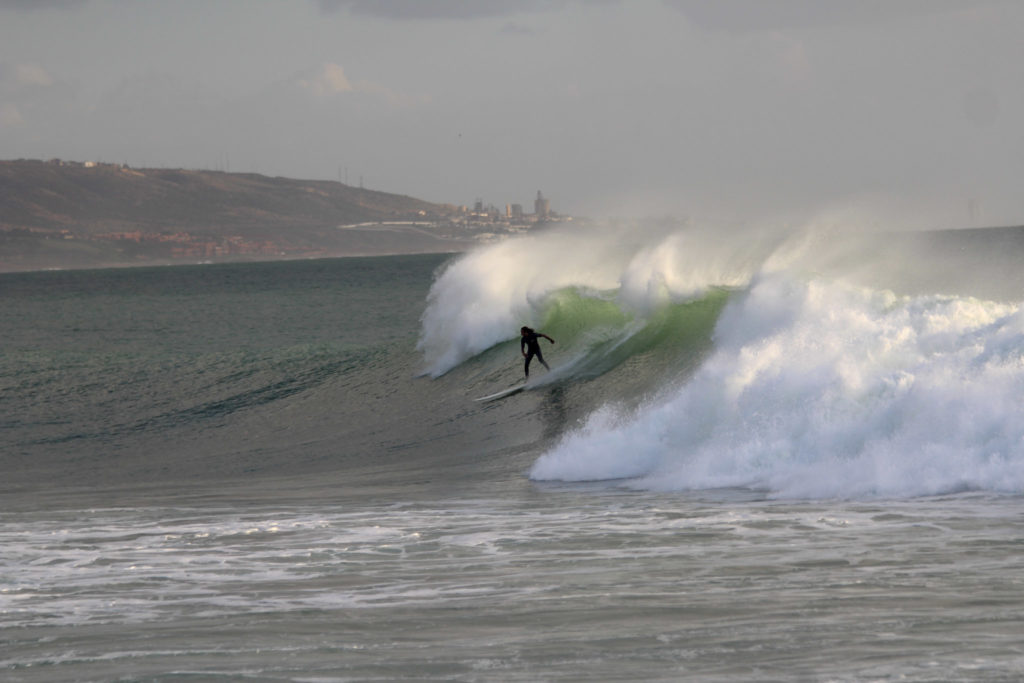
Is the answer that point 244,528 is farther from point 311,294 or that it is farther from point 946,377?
point 311,294

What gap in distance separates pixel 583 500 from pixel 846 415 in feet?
9.03

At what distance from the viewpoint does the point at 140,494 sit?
1284 centimetres

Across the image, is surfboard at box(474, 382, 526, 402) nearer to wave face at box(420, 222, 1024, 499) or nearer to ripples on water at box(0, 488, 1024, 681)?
wave face at box(420, 222, 1024, 499)

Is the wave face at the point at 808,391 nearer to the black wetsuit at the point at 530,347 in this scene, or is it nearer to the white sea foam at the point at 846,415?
the white sea foam at the point at 846,415

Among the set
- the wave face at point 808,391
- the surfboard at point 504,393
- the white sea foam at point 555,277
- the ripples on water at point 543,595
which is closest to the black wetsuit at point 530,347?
the surfboard at point 504,393

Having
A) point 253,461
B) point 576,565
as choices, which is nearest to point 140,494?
point 253,461

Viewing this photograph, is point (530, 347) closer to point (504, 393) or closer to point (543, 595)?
point (504, 393)

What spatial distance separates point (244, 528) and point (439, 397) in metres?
9.67

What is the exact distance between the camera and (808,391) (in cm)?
1180

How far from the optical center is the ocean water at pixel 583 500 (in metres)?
6.03

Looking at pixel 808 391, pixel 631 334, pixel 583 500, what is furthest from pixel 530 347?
pixel 583 500

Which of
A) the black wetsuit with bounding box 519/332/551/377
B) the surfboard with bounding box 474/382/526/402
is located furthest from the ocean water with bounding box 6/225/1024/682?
the black wetsuit with bounding box 519/332/551/377

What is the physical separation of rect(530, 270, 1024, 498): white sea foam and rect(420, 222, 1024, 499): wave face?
18 mm

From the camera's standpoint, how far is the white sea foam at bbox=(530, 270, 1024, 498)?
980 centimetres
